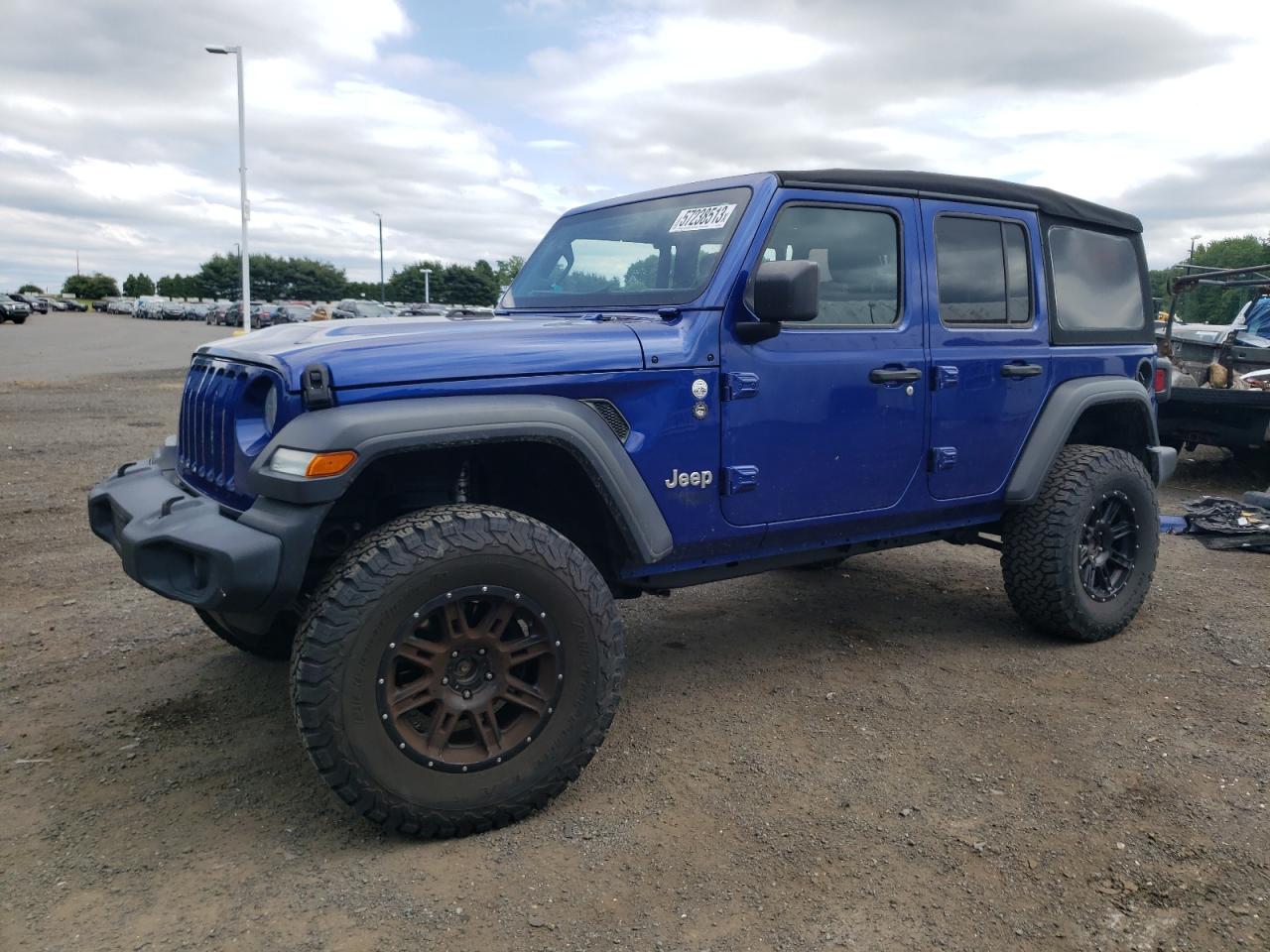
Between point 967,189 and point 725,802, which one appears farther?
point 967,189

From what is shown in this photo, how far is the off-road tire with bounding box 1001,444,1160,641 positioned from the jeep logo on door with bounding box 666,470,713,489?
1.83 metres

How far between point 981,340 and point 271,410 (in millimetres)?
2775

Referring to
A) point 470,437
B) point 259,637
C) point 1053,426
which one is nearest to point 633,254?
point 470,437

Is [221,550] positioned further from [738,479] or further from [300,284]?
[300,284]

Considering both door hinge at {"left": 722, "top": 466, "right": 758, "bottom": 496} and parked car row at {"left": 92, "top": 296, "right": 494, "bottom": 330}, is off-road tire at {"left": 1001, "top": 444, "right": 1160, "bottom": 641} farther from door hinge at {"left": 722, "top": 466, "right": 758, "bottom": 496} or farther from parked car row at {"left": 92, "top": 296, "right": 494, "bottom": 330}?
parked car row at {"left": 92, "top": 296, "right": 494, "bottom": 330}

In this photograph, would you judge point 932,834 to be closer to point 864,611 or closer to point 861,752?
point 861,752

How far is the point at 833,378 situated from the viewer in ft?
11.6

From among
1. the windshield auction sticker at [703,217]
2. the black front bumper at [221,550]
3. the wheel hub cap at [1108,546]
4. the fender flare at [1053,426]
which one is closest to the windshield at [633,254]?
the windshield auction sticker at [703,217]

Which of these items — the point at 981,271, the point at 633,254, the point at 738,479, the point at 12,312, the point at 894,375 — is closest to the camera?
the point at 738,479

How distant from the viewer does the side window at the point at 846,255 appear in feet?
11.7

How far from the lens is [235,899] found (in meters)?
2.46

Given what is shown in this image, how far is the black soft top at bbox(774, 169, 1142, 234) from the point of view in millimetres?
3637

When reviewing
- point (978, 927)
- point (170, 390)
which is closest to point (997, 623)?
point (978, 927)

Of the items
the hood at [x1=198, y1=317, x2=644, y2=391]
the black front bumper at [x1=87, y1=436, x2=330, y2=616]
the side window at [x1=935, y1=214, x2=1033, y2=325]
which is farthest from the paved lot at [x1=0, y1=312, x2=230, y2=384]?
the side window at [x1=935, y1=214, x2=1033, y2=325]
